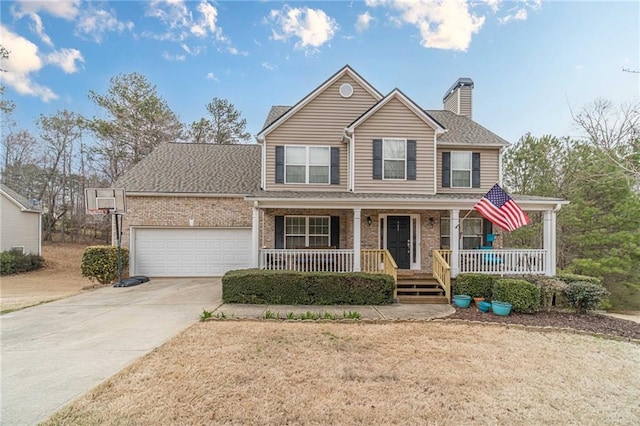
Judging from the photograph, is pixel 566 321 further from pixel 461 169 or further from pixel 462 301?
pixel 461 169

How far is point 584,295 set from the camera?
8062 millimetres

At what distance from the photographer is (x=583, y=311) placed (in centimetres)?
825

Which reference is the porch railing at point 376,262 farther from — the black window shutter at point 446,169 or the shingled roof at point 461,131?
the shingled roof at point 461,131

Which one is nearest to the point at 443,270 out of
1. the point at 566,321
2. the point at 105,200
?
the point at 566,321

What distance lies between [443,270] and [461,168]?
4508 mm

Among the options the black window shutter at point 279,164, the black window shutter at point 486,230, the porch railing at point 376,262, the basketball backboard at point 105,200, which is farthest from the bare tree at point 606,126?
the basketball backboard at point 105,200

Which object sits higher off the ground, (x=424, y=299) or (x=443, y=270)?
(x=443, y=270)

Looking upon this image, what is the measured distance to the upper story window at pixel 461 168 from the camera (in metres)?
11.7

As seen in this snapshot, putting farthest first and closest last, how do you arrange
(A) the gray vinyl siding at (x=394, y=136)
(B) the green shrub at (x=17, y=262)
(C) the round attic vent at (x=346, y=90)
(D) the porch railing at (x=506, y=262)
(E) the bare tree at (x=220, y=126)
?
(E) the bare tree at (x=220, y=126) < (B) the green shrub at (x=17, y=262) < (C) the round attic vent at (x=346, y=90) < (A) the gray vinyl siding at (x=394, y=136) < (D) the porch railing at (x=506, y=262)

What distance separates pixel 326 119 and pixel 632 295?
17.5 m

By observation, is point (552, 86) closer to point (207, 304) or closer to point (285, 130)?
point (285, 130)

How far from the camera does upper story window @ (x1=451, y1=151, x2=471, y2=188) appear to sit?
11.7 meters

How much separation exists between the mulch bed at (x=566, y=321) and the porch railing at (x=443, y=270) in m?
0.86

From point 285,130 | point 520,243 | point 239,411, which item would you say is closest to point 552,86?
point 520,243
